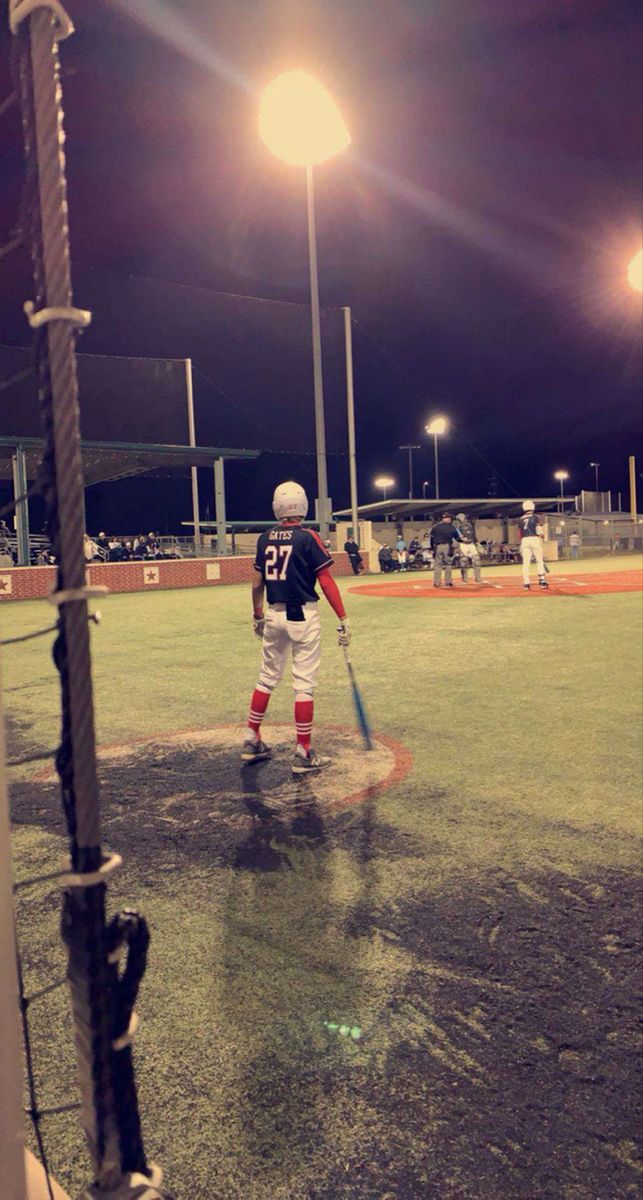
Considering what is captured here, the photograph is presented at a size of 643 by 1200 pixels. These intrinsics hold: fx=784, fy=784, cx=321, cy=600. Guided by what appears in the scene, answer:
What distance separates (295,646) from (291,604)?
36 cm

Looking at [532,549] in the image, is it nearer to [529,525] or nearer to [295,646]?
[529,525]

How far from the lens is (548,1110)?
2.23 m

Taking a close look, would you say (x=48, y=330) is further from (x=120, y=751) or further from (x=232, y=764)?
(x=120, y=751)

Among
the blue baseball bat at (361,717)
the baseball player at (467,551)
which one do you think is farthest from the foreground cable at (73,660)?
the baseball player at (467,551)

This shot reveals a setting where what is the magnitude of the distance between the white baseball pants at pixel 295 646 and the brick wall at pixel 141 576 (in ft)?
55.9

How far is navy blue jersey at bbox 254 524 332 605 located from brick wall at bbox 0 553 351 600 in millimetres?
17119

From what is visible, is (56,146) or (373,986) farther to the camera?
(373,986)

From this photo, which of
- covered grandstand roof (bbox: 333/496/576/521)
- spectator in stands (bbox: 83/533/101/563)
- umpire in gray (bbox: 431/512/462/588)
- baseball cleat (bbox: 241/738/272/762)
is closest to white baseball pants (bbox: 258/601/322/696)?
baseball cleat (bbox: 241/738/272/762)

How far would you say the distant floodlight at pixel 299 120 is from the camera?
17.4 m

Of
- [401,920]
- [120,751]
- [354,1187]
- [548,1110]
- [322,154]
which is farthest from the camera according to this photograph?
[322,154]

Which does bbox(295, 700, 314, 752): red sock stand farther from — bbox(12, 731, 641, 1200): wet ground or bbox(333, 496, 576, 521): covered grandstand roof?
bbox(333, 496, 576, 521): covered grandstand roof

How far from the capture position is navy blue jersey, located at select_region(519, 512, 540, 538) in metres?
18.1

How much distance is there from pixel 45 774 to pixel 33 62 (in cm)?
526

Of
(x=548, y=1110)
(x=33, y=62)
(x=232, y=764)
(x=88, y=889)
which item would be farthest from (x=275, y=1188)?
(x=232, y=764)
